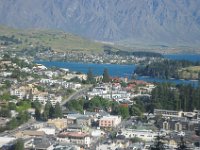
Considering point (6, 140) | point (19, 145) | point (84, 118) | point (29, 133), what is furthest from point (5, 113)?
point (19, 145)

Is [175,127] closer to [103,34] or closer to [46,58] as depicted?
[46,58]

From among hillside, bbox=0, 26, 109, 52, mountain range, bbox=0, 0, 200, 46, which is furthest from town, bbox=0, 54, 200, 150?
mountain range, bbox=0, 0, 200, 46

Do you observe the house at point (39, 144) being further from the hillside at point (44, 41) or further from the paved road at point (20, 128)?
the hillside at point (44, 41)

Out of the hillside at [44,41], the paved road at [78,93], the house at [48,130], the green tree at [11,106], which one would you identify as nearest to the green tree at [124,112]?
the paved road at [78,93]

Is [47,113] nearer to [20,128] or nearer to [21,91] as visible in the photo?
[20,128]

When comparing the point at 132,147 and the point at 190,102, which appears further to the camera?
the point at 190,102

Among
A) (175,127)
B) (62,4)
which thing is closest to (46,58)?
(175,127)
